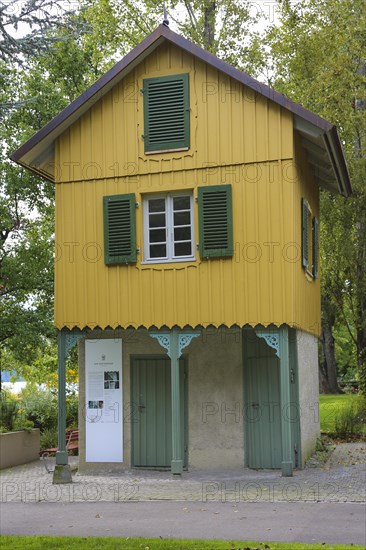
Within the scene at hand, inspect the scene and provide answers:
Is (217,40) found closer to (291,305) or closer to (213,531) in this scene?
(291,305)

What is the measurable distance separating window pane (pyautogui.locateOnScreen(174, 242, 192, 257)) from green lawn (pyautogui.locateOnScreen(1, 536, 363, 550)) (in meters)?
7.65

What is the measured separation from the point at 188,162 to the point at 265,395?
5.10 metres

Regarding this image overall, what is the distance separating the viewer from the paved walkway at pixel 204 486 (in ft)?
47.3

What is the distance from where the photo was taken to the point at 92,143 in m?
18.3

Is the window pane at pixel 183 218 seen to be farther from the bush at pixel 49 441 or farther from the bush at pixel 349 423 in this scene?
the bush at pixel 349 423

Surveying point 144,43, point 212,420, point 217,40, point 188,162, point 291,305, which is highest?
point 217,40

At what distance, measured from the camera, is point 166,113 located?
17844mm

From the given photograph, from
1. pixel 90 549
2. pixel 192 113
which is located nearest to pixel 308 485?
pixel 90 549

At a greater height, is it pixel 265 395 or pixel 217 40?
pixel 217 40

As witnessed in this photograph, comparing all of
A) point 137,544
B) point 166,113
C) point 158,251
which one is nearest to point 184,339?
point 158,251

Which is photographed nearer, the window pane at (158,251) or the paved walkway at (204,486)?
the paved walkway at (204,486)

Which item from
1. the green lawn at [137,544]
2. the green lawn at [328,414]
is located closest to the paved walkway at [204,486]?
the green lawn at [137,544]

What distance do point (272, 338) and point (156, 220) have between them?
3437 millimetres

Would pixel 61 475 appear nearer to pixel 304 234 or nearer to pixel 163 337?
pixel 163 337
